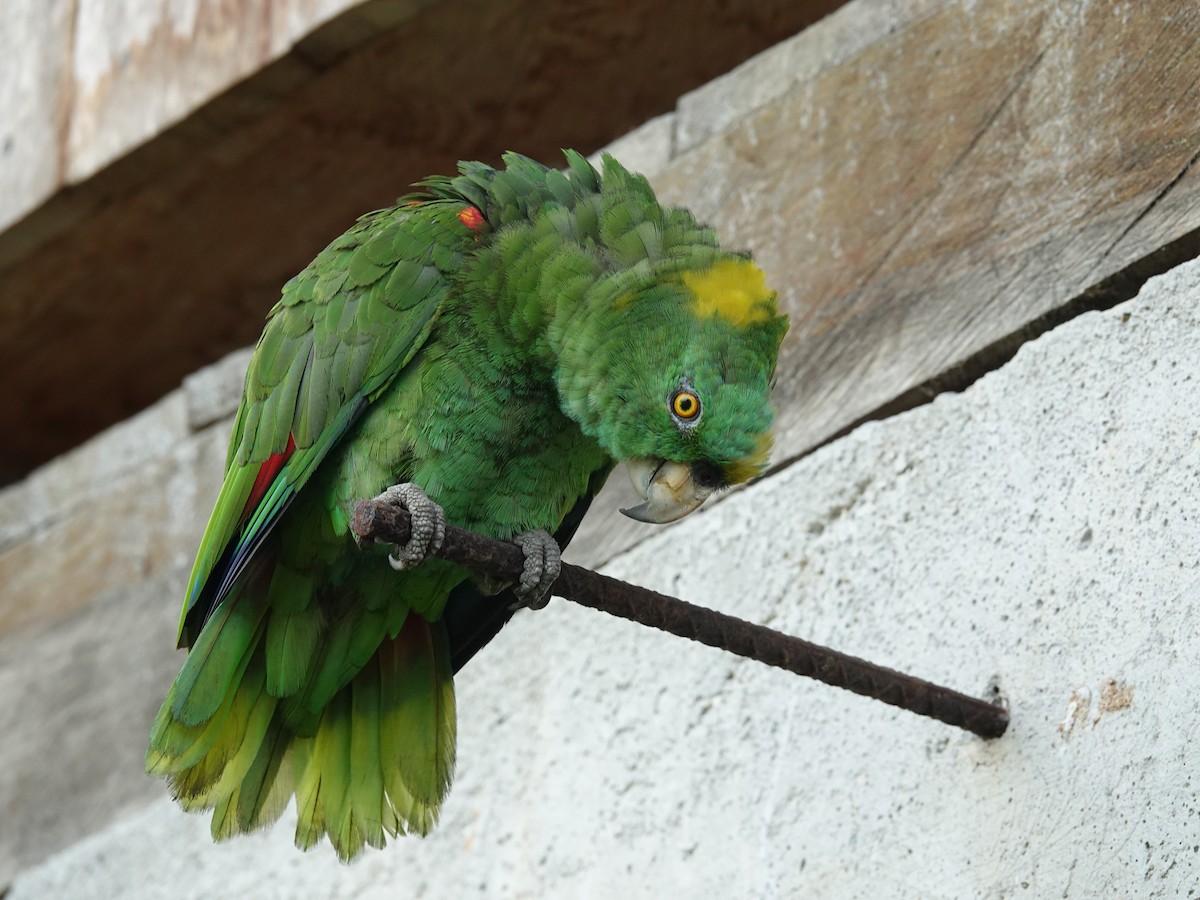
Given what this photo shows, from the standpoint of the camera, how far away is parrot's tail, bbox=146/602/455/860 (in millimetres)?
2381

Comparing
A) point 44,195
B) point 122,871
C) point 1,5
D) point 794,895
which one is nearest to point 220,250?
point 44,195

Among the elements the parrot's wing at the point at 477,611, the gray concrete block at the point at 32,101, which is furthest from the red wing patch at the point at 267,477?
the gray concrete block at the point at 32,101

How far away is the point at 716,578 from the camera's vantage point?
2.65 m

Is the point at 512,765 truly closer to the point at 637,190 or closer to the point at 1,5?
the point at 637,190

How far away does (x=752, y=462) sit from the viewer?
6.82 feet

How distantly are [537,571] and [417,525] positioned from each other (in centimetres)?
22

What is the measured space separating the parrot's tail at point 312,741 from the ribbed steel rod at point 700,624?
630mm

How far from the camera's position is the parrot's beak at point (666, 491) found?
6.93 feet

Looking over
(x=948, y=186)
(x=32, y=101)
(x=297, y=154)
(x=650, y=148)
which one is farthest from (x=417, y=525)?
(x=32, y=101)

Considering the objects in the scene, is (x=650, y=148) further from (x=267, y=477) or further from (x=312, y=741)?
(x=312, y=741)

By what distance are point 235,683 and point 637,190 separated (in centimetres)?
106

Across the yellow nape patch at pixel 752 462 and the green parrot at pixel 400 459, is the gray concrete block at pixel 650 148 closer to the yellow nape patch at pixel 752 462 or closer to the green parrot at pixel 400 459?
the green parrot at pixel 400 459

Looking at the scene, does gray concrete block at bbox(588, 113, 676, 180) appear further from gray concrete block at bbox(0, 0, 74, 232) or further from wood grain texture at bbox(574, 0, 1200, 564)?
gray concrete block at bbox(0, 0, 74, 232)

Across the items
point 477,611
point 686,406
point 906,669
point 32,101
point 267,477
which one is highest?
point 32,101
